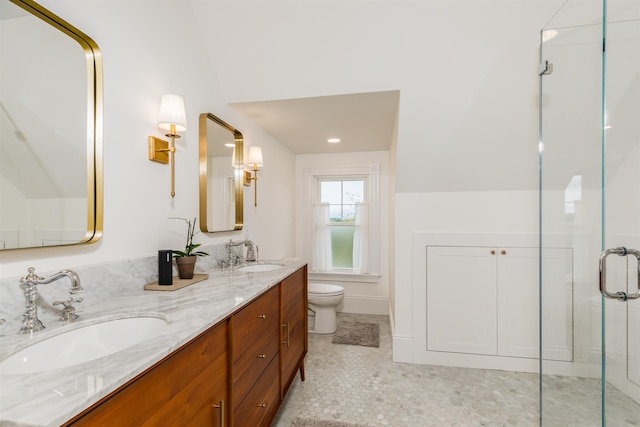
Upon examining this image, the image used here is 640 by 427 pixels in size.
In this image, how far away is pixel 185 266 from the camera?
1.57m

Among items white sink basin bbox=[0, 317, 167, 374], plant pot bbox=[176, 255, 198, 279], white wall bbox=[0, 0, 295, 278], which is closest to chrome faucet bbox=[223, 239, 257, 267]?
white wall bbox=[0, 0, 295, 278]

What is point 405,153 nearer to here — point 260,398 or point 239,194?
point 239,194

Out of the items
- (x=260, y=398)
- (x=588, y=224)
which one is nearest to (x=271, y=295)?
(x=260, y=398)

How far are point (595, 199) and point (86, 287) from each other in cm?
224

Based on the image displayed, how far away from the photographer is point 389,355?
2662 millimetres

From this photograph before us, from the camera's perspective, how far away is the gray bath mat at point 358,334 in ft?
9.58

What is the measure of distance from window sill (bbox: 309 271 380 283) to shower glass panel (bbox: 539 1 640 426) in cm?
212

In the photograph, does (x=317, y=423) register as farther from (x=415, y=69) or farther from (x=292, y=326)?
(x=415, y=69)

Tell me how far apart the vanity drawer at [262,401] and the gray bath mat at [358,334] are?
1.38 m

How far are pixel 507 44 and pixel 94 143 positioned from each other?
7.25ft

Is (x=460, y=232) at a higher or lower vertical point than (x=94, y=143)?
lower

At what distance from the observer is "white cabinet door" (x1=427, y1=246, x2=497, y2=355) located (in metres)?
2.50

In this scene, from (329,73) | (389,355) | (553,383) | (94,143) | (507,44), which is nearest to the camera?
(94,143)

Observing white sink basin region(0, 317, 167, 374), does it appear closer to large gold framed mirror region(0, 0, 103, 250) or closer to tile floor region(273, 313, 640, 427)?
large gold framed mirror region(0, 0, 103, 250)
